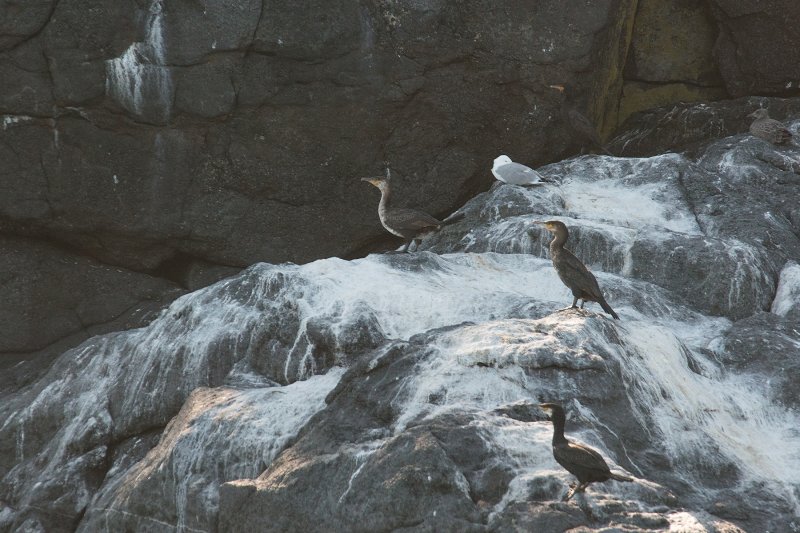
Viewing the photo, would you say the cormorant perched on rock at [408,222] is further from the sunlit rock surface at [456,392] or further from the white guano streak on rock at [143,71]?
the white guano streak on rock at [143,71]

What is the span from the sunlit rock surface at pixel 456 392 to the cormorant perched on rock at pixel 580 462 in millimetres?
→ 94

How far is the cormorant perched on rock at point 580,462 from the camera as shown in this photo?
19.5ft

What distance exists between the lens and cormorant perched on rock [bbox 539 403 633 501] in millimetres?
5930

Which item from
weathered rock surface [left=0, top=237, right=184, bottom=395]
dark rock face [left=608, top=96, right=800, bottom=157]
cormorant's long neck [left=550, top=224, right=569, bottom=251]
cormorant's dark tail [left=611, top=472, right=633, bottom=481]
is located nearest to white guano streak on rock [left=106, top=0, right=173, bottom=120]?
weathered rock surface [left=0, top=237, right=184, bottom=395]

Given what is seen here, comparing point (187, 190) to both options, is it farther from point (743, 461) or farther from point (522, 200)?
point (743, 461)

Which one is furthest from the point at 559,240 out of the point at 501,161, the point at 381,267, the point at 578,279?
the point at 501,161

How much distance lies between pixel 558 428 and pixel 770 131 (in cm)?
764

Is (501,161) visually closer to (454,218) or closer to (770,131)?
(454,218)

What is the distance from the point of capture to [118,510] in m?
7.92

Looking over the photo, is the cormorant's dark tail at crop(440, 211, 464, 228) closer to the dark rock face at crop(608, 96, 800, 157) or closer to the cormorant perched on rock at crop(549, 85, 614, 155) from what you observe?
the cormorant perched on rock at crop(549, 85, 614, 155)

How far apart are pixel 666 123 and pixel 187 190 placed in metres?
6.03

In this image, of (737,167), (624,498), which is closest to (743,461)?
(624,498)

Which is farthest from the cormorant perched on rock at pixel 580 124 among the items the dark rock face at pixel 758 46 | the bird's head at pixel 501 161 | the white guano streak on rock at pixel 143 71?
the white guano streak on rock at pixel 143 71

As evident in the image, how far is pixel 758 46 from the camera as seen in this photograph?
14.7 m
